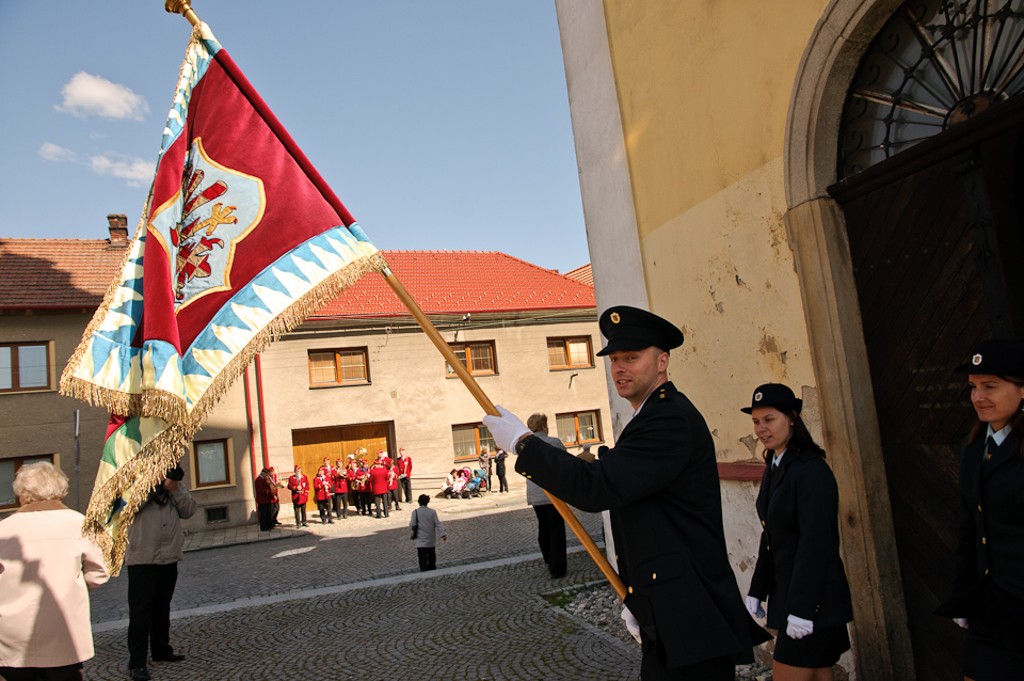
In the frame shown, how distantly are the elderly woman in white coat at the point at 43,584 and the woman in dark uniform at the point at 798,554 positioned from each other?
11.7 feet

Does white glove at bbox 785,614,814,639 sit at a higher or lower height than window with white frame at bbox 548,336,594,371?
lower

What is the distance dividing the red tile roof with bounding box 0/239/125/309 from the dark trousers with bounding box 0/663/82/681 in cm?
1718

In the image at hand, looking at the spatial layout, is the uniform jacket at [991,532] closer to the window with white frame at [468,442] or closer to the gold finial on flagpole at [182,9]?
the gold finial on flagpole at [182,9]

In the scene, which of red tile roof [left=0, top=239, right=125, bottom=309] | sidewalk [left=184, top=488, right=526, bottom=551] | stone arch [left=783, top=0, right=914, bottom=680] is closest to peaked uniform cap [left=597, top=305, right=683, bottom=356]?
stone arch [left=783, top=0, right=914, bottom=680]

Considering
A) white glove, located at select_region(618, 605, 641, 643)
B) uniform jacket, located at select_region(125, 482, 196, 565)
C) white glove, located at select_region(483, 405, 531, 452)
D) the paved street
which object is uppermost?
white glove, located at select_region(483, 405, 531, 452)

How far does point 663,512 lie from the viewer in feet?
8.19

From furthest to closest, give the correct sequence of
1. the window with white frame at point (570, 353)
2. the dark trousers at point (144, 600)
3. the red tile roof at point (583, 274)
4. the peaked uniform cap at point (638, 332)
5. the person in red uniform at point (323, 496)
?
1. the red tile roof at point (583, 274)
2. the window with white frame at point (570, 353)
3. the person in red uniform at point (323, 496)
4. the dark trousers at point (144, 600)
5. the peaked uniform cap at point (638, 332)

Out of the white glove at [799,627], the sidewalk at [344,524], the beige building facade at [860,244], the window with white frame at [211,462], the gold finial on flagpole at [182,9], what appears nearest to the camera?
the white glove at [799,627]

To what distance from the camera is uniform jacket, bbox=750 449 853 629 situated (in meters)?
3.15

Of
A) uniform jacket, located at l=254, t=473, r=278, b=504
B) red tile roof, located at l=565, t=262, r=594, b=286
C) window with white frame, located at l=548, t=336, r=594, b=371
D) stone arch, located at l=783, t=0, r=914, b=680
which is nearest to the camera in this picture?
stone arch, located at l=783, t=0, r=914, b=680

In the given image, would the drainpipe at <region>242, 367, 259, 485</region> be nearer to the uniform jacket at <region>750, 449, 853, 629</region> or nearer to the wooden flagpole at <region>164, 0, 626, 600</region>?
the wooden flagpole at <region>164, 0, 626, 600</region>

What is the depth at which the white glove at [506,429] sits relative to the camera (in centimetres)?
261

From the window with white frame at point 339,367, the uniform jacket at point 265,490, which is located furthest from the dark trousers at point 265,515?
the window with white frame at point 339,367

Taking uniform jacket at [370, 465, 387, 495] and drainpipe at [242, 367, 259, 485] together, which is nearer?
uniform jacket at [370, 465, 387, 495]
